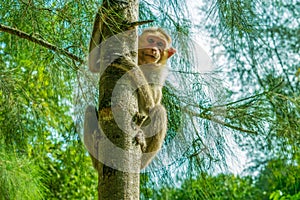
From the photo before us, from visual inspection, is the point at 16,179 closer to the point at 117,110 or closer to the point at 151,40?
the point at 151,40

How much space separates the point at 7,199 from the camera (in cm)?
391

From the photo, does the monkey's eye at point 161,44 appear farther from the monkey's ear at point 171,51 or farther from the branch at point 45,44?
the branch at point 45,44

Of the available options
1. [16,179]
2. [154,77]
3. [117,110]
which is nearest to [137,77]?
[117,110]

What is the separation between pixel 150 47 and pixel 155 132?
0.67 meters

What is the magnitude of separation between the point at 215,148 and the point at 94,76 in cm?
75

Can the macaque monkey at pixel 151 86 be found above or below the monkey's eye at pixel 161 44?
below

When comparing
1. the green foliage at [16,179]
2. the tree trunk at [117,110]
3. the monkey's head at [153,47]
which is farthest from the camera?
the green foliage at [16,179]

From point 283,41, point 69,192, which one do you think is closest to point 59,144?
point 69,192

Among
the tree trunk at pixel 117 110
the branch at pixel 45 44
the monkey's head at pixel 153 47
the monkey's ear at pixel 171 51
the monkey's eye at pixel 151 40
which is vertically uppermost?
the monkey's eye at pixel 151 40

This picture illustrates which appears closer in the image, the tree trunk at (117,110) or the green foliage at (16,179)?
the tree trunk at (117,110)

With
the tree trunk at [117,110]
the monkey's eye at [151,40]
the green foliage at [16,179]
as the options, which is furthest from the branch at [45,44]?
the green foliage at [16,179]

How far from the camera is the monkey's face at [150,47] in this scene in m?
3.47

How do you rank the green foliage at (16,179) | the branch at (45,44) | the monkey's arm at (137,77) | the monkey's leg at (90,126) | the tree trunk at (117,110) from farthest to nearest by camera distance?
the green foliage at (16,179) < the monkey's leg at (90,126) < the branch at (45,44) < the monkey's arm at (137,77) < the tree trunk at (117,110)

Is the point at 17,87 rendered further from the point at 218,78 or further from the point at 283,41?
the point at 283,41
